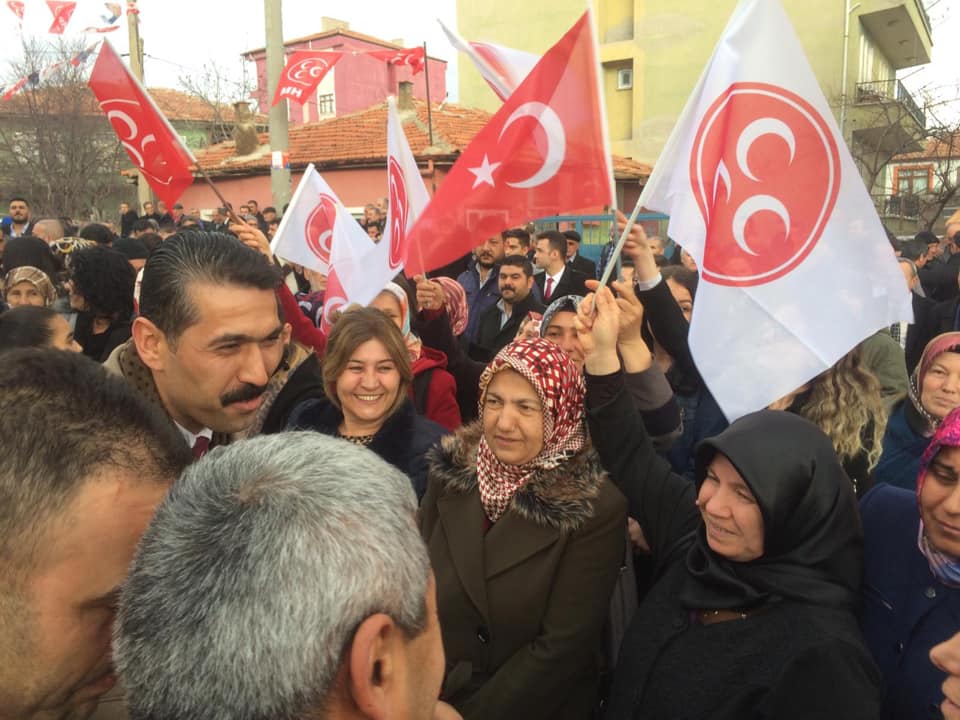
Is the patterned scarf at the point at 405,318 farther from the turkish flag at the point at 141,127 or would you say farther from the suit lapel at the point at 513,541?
the suit lapel at the point at 513,541

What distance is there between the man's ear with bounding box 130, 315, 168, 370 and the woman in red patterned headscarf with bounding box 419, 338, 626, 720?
111 centimetres

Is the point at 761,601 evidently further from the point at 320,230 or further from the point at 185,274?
the point at 320,230

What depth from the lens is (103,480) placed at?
3.61 ft

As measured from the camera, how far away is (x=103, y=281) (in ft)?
13.4

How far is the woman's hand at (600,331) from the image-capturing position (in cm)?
264

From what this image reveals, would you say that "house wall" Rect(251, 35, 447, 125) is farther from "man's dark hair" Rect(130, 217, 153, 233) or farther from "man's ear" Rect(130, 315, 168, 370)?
"man's ear" Rect(130, 315, 168, 370)

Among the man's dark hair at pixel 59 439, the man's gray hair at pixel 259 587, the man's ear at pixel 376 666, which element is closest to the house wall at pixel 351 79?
the man's dark hair at pixel 59 439

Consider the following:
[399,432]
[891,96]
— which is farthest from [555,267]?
[891,96]

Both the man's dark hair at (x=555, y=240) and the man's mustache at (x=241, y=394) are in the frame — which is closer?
the man's mustache at (x=241, y=394)

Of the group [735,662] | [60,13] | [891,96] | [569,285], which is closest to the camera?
[735,662]

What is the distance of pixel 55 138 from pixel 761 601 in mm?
25530

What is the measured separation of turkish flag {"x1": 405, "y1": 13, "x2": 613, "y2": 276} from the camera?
297cm

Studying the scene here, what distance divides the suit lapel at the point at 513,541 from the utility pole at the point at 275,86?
786cm

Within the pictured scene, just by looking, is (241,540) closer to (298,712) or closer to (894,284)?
(298,712)
